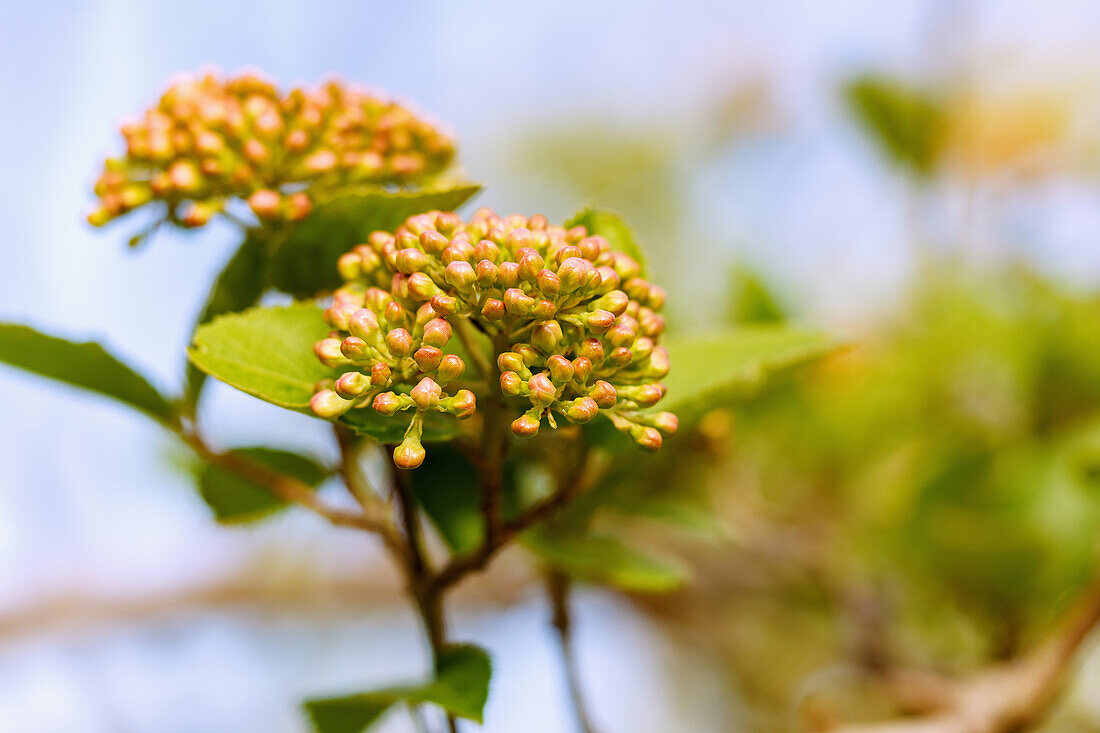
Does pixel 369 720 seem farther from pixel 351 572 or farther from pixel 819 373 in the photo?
pixel 351 572

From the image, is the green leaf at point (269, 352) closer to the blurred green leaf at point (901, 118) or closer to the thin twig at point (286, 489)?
the thin twig at point (286, 489)

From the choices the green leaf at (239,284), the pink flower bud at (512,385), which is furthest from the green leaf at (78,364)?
the pink flower bud at (512,385)

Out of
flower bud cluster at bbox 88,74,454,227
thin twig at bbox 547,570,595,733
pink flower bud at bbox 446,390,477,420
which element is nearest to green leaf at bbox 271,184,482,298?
flower bud cluster at bbox 88,74,454,227

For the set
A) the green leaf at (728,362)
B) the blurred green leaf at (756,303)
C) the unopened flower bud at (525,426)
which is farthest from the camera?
the blurred green leaf at (756,303)

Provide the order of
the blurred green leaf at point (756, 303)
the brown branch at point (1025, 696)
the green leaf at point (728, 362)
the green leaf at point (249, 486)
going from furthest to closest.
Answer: the blurred green leaf at point (756, 303) → the brown branch at point (1025, 696) → the green leaf at point (249, 486) → the green leaf at point (728, 362)

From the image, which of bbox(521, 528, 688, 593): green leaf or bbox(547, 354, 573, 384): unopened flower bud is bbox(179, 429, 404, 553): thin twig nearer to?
bbox(521, 528, 688, 593): green leaf

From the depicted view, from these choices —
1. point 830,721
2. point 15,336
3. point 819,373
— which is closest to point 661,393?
point 15,336
